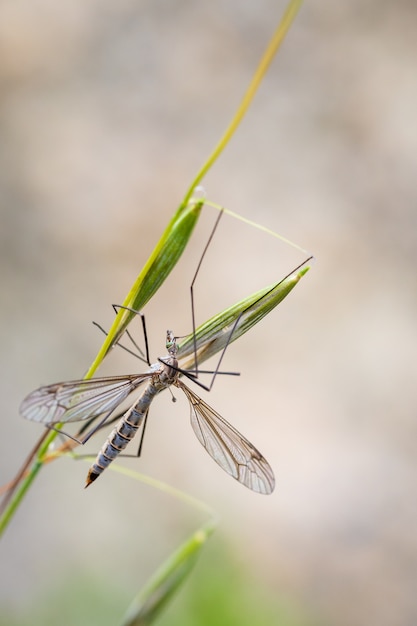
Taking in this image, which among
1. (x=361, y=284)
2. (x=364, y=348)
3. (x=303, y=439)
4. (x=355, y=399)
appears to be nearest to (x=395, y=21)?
(x=361, y=284)

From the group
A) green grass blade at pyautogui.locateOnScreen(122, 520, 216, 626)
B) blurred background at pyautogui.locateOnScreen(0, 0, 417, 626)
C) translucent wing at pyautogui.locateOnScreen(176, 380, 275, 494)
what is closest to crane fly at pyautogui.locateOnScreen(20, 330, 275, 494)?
translucent wing at pyautogui.locateOnScreen(176, 380, 275, 494)

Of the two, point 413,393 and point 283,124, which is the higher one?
point 283,124

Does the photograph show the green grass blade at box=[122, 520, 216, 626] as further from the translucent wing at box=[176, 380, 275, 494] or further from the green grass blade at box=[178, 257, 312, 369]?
the green grass blade at box=[178, 257, 312, 369]

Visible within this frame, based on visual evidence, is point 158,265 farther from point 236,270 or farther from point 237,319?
point 236,270

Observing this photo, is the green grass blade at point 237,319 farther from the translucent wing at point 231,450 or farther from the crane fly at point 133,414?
the translucent wing at point 231,450

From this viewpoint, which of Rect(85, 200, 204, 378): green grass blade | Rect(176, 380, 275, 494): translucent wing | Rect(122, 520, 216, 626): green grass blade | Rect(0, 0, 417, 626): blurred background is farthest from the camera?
Rect(0, 0, 417, 626): blurred background

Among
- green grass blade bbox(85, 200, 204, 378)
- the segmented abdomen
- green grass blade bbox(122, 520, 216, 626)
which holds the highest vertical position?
green grass blade bbox(85, 200, 204, 378)

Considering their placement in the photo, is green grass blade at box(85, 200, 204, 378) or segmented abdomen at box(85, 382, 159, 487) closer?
green grass blade at box(85, 200, 204, 378)

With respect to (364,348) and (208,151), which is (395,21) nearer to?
(208,151)
